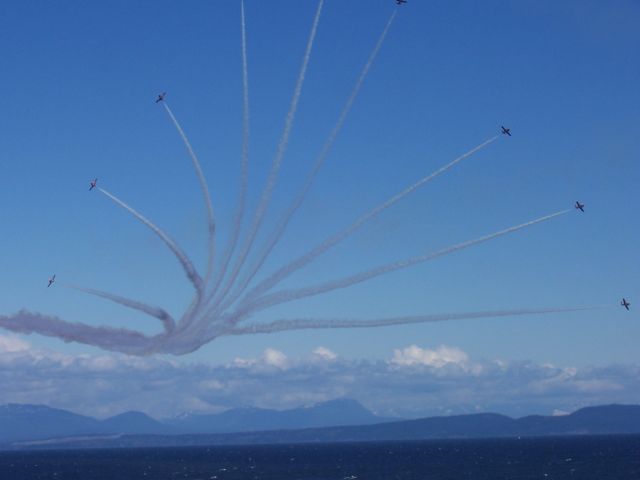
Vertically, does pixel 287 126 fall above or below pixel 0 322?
above

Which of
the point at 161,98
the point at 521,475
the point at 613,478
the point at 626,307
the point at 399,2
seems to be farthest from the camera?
the point at 521,475

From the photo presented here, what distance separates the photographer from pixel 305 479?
200 m

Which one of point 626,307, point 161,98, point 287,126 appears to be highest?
point 161,98

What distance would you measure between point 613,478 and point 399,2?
5762 inches

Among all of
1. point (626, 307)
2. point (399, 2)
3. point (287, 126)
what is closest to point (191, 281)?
point (287, 126)

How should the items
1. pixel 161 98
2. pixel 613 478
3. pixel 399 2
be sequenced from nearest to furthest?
1. pixel 399 2
2. pixel 161 98
3. pixel 613 478

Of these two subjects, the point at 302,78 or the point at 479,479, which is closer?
the point at 302,78

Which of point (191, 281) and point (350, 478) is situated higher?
point (191, 281)

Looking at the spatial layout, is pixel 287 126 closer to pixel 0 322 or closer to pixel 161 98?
pixel 161 98

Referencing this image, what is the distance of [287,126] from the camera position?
79312 millimetres

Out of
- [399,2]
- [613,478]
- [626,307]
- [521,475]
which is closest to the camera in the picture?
[399,2]

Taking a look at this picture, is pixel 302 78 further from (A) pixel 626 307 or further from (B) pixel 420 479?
(B) pixel 420 479

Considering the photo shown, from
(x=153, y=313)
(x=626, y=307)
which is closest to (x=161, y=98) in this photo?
(x=153, y=313)

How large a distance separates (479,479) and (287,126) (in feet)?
437
